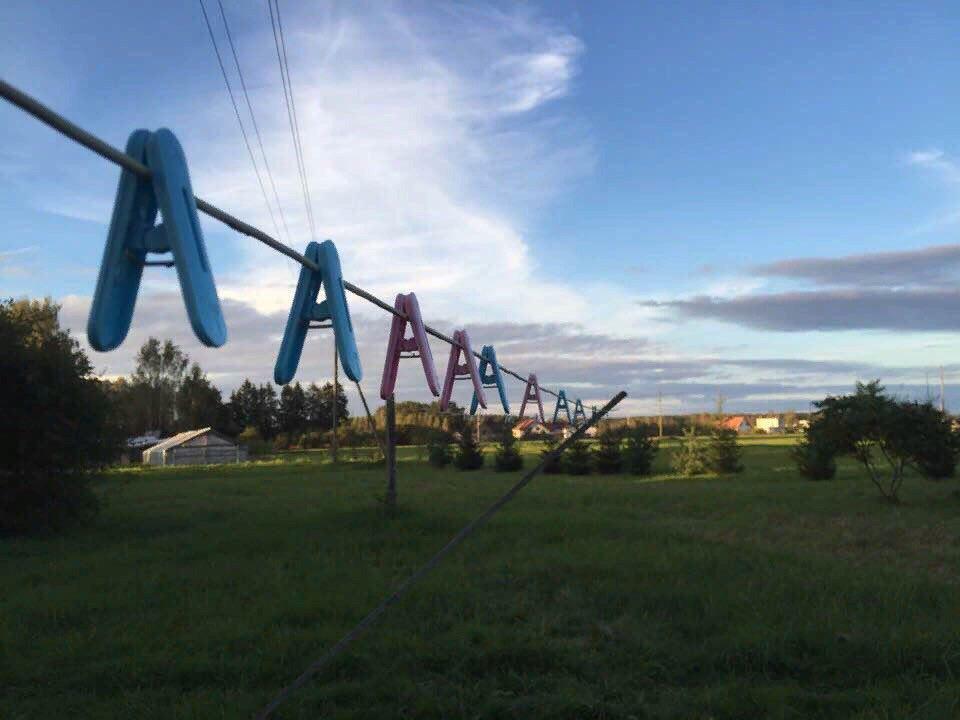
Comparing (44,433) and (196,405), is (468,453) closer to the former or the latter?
(44,433)

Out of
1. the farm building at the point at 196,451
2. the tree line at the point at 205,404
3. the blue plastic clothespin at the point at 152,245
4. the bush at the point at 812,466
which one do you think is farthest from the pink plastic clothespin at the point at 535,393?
the tree line at the point at 205,404

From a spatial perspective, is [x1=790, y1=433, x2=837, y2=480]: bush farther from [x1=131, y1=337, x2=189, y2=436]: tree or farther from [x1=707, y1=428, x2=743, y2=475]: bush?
[x1=131, y1=337, x2=189, y2=436]: tree

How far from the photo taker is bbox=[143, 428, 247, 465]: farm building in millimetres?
41000

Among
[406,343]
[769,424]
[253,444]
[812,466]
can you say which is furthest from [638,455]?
[769,424]

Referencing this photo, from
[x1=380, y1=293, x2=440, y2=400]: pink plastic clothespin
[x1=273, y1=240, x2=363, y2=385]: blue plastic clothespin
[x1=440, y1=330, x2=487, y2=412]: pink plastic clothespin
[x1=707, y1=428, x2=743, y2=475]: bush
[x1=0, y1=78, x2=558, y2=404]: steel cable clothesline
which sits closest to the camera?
[x1=0, y1=78, x2=558, y2=404]: steel cable clothesline

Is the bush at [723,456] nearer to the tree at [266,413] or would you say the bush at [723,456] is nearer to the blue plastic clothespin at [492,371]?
the blue plastic clothespin at [492,371]


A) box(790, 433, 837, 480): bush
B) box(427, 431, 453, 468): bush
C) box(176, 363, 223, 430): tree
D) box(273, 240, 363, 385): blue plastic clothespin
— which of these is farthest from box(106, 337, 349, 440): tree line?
box(273, 240, 363, 385): blue plastic clothespin

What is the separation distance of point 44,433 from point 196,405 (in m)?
45.5

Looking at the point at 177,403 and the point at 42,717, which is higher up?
the point at 177,403

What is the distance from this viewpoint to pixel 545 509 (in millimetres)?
13086

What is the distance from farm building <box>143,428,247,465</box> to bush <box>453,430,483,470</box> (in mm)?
16897

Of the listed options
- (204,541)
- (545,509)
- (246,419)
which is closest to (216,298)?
(204,541)

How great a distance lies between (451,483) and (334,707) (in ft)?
56.1

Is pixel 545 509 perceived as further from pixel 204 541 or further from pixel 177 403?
pixel 177 403
